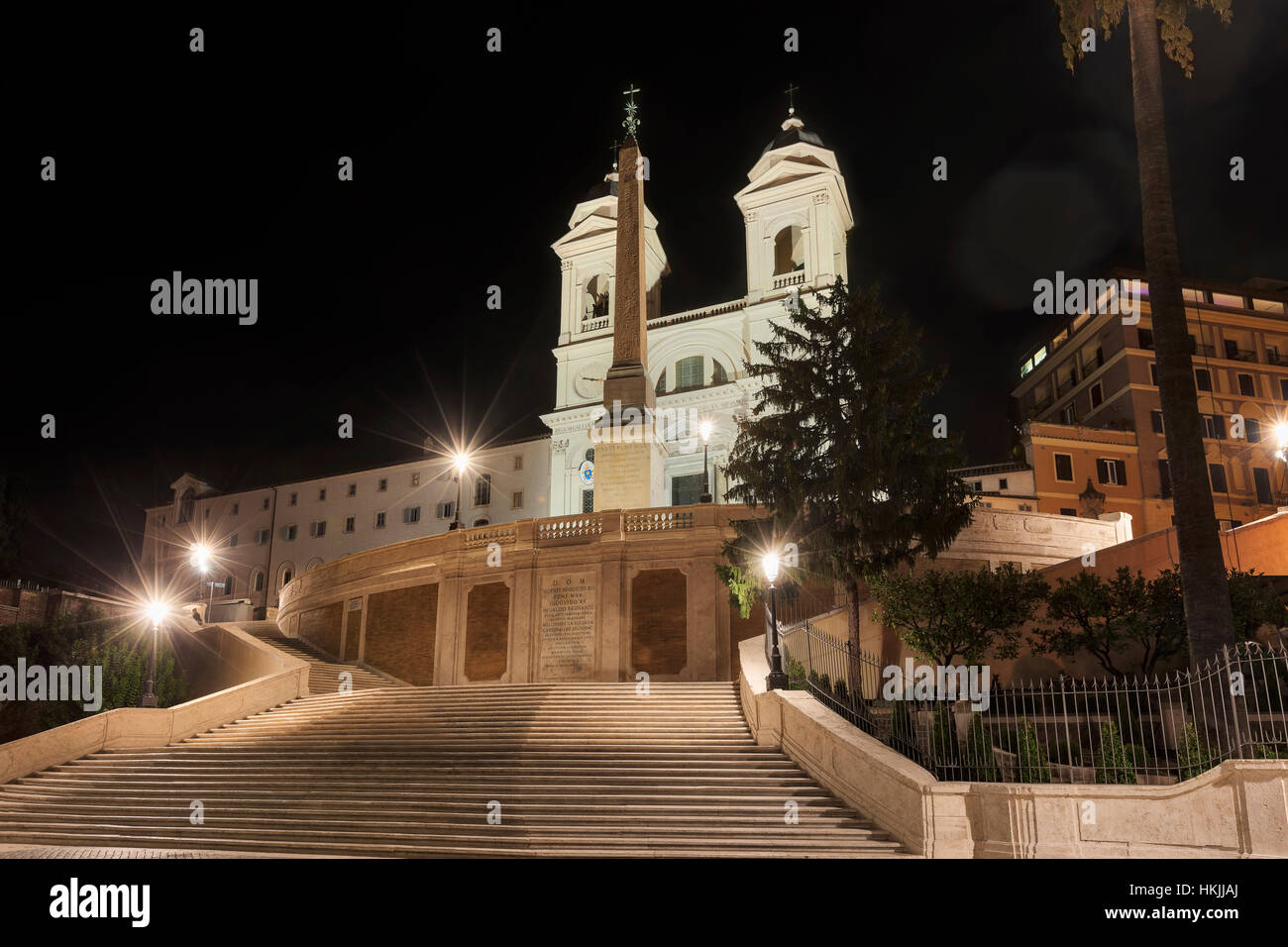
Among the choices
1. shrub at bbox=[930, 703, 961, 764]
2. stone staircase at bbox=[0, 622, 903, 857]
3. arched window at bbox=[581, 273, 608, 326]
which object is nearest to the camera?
stone staircase at bbox=[0, 622, 903, 857]

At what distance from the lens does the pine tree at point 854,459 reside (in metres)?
19.1

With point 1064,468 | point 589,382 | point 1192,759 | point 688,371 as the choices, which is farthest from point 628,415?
point 1064,468

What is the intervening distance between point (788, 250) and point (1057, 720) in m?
36.0

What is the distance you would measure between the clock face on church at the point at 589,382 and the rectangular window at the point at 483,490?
31.4ft

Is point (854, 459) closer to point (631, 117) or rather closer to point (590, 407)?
point (631, 117)

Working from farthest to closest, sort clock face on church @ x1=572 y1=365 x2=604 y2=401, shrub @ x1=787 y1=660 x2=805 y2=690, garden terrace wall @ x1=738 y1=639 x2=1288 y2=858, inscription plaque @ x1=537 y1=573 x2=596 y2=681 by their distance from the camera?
1. clock face on church @ x1=572 y1=365 x2=604 y2=401
2. inscription plaque @ x1=537 y1=573 x2=596 y2=681
3. shrub @ x1=787 y1=660 x2=805 y2=690
4. garden terrace wall @ x1=738 y1=639 x2=1288 y2=858

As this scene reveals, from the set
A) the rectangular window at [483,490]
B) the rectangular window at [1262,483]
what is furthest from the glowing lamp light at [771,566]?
the rectangular window at [483,490]

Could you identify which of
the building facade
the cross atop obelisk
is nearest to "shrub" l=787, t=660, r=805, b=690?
the cross atop obelisk

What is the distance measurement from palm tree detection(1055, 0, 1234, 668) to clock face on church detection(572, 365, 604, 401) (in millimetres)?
33157

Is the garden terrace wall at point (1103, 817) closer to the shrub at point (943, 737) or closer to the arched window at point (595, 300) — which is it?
the shrub at point (943, 737)

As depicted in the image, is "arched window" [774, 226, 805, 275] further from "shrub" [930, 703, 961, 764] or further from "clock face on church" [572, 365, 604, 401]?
"shrub" [930, 703, 961, 764]

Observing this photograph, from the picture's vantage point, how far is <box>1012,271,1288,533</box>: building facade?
45.1 meters

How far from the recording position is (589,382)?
48.3 metres

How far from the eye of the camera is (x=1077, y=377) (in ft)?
175
